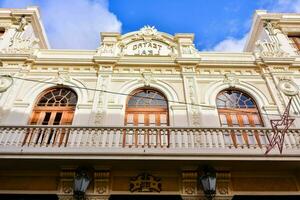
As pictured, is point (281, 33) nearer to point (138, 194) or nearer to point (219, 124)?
point (219, 124)

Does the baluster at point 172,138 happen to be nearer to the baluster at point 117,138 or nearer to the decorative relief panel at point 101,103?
the baluster at point 117,138

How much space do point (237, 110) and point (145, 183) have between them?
435cm

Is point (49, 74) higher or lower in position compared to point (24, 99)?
higher

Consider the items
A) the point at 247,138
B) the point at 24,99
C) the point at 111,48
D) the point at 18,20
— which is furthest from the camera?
the point at 18,20

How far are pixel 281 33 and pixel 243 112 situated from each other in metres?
5.54

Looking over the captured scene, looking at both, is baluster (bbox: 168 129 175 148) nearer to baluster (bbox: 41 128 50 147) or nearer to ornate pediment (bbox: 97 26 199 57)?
baluster (bbox: 41 128 50 147)

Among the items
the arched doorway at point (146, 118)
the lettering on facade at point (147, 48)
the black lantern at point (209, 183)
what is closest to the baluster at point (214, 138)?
the black lantern at point (209, 183)

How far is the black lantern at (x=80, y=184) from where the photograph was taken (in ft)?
20.2

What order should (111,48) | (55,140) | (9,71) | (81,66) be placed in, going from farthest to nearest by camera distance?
(111,48), (81,66), (9,71), (55,140)

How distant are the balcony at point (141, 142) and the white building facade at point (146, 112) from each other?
28 mm

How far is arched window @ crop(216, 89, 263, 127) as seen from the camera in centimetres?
866

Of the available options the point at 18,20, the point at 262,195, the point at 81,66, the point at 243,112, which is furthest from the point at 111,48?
the point at 262,195

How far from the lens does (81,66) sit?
33.4ft

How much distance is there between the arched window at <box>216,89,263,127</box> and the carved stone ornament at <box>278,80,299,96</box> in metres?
1.12
